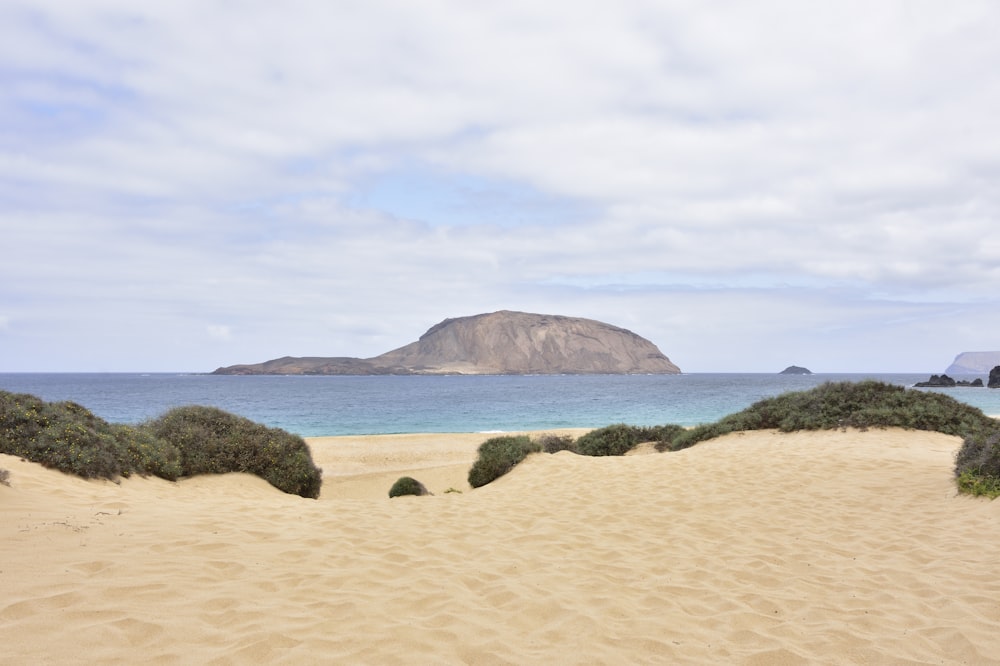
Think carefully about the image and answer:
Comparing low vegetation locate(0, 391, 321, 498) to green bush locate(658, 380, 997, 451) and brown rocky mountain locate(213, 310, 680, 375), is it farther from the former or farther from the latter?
brown rocky mountain locate(213, 310, 680, 375)

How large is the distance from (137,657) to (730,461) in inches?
475

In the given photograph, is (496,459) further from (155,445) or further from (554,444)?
(155,445)

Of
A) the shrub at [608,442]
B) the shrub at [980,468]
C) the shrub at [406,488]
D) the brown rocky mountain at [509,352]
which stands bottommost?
the shrub at [406,488]

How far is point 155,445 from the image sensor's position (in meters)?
11.2

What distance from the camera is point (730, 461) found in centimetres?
1315

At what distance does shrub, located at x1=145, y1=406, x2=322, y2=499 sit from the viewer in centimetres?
1200

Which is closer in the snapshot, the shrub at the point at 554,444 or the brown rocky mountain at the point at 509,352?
the shrub at the point at 554,444

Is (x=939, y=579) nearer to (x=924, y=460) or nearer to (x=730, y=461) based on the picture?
(x=730, y=461)

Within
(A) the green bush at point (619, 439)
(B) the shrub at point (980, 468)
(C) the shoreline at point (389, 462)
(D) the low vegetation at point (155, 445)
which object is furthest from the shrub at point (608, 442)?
(B) the shrub at point (980, 468)

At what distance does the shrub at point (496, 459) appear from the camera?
13.9m

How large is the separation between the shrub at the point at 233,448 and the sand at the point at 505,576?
144 centimetres

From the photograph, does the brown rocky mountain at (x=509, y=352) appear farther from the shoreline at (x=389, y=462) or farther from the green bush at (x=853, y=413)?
the green bush at (x=853, y=413)

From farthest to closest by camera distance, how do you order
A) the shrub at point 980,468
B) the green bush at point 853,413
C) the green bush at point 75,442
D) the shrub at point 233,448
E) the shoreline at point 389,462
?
the shoreline at point 389,462 → the green bush at point 853,413 → the shrub at point 233,448 → the green bush at point 75,442 → the shrub at point 980,468

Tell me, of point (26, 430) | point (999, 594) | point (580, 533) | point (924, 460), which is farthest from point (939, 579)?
point (26, 430)
